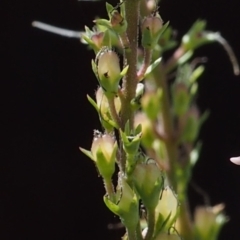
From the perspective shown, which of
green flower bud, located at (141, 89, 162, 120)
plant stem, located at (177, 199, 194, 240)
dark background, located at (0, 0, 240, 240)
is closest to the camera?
plant stem, located at (177, 199, 194, 240)

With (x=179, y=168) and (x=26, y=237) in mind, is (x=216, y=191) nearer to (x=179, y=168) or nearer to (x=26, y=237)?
(x=26, y=237)

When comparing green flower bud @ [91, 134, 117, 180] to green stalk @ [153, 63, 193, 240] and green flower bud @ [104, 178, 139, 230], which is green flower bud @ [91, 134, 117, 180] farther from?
green stalk @ [153, 63, 193, 240]

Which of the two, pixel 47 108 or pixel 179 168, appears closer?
pixel 179 168

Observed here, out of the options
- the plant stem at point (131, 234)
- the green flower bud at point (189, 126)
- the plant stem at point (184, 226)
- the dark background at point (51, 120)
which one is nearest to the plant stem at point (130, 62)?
the plant stem at point (131, 234)

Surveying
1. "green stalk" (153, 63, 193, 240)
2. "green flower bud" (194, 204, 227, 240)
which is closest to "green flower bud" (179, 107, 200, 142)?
"green stalk" (153, 63, 193, 240)

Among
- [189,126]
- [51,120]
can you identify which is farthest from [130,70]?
[51,120]

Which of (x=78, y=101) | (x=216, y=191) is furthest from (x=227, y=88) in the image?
(x=78, y=101)
